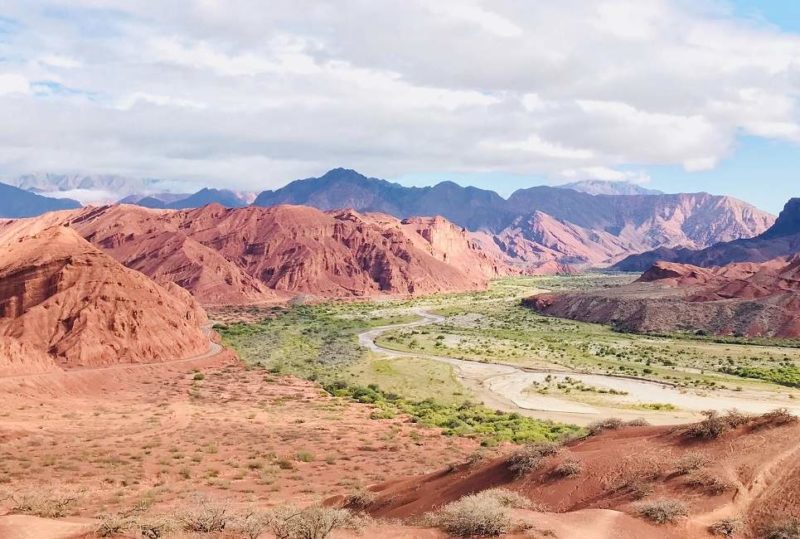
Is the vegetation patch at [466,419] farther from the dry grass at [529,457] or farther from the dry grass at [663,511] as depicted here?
the dry grass at [663,511]

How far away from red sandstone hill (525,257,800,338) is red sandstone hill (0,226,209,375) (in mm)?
75155

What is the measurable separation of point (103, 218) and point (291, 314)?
283 ft

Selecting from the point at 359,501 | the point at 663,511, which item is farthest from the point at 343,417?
the point at 663,511

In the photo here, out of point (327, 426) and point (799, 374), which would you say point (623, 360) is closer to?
point (799, 374)

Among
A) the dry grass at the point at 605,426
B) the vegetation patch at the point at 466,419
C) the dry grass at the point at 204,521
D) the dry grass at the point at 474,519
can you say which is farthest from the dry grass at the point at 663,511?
the vegetation patch at the point at 466,419

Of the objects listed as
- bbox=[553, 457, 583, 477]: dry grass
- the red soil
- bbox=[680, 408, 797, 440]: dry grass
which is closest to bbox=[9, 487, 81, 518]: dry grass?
the red soil

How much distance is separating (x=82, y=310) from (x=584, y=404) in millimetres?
46891

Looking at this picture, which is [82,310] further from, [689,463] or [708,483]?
[708,483]

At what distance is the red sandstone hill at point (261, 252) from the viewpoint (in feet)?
456

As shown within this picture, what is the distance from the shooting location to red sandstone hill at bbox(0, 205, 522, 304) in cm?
13900

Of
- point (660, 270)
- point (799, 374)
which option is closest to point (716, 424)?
point (799, 374)

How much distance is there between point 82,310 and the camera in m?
59.3

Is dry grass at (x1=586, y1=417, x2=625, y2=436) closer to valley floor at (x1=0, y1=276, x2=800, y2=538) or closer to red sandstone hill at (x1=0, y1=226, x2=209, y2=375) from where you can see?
valley floor at (x1=0, y1=276, x2=800, y2=538)

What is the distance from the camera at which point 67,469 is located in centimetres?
2752
